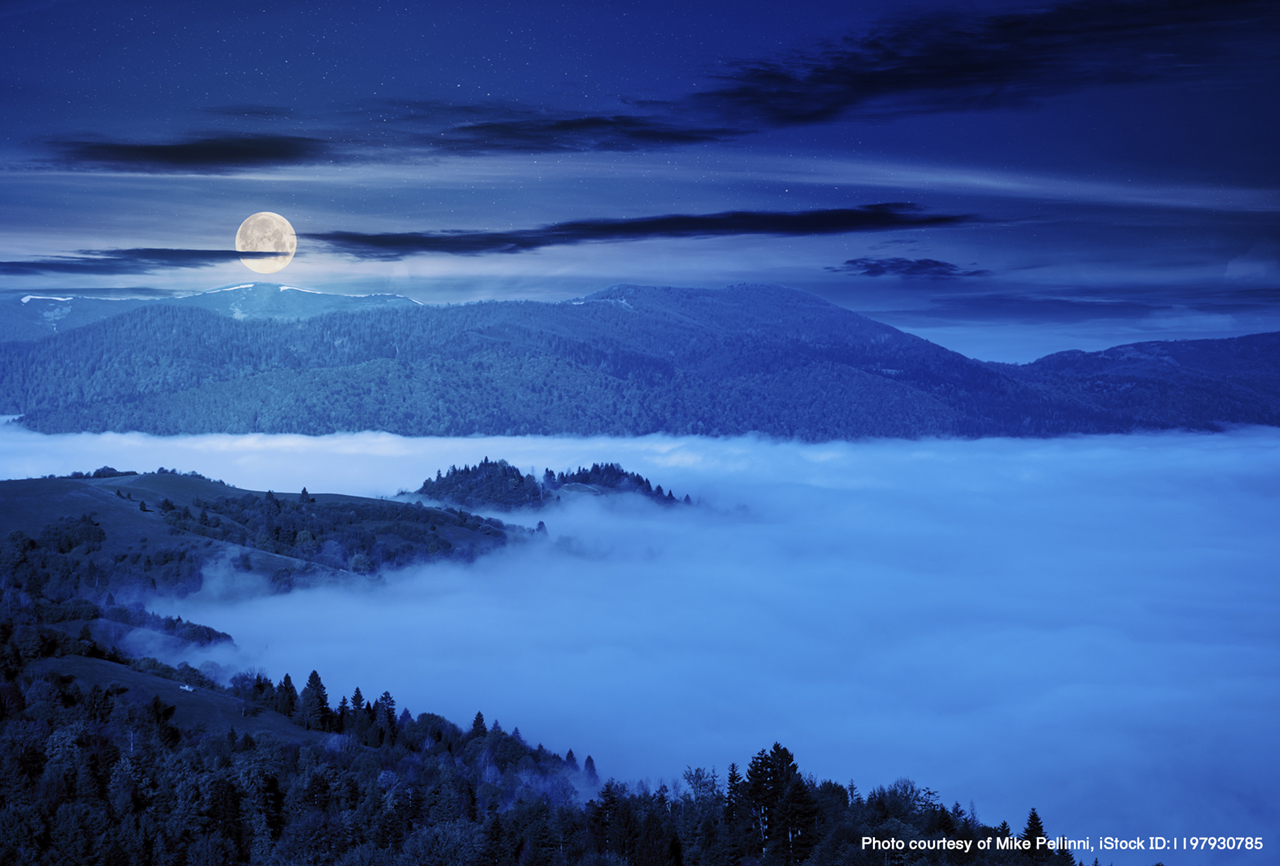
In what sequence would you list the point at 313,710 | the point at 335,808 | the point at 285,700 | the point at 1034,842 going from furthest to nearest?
1. the point at 285,700
2. the point at 313,710
3. the point at 335,808
4. the point at 1034,842

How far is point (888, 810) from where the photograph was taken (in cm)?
12088

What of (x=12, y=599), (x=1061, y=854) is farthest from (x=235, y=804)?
(x=12, y=599)

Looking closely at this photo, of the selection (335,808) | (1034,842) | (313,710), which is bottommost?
(1034,842)

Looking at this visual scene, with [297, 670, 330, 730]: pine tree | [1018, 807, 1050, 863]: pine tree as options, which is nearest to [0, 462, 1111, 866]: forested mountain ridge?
[1018, 807, 1050, 863]: pine tree

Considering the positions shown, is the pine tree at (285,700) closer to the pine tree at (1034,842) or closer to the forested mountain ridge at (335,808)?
the forested mountain ridge at (335,808)

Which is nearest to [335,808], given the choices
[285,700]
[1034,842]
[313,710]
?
[313,710]

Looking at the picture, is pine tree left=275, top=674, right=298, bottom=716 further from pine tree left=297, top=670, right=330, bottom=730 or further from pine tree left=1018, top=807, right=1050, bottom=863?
pine tree left=1018, top=807, right=1050, bottom=863

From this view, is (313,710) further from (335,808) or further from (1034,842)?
(1034,842)

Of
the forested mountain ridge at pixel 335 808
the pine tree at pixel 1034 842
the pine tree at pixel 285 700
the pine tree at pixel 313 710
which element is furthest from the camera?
the pine tree at pixel 285 700

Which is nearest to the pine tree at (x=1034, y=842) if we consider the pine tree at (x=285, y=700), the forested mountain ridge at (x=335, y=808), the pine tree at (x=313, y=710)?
the forested mountain ridge at (x=335, y=808)

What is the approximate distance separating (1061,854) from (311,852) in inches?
3216

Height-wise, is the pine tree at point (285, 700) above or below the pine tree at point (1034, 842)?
above

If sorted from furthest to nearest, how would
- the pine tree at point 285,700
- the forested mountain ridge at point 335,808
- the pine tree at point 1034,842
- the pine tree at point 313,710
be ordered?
1. the pine tree at point 285,700
2. the pine tree at point 313,710
3. the forested mountain ridge at point 335,808
4. the pine tree at point 1034,842

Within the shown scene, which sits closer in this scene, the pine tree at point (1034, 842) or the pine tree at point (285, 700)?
the pine tree at point (1034, 842)
